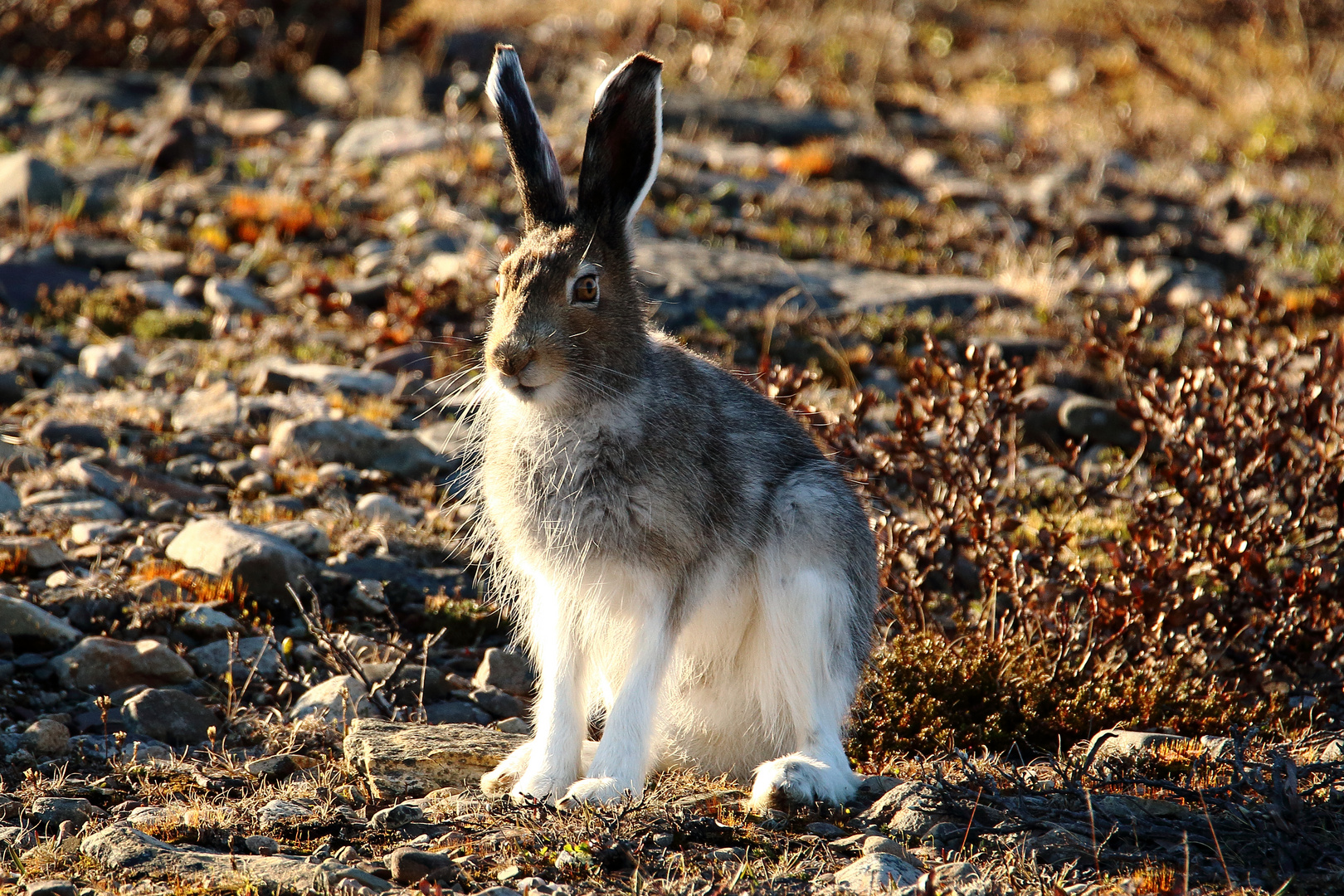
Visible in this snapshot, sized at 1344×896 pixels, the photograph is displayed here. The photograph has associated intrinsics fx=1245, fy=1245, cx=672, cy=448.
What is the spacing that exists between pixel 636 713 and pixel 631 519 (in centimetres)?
71

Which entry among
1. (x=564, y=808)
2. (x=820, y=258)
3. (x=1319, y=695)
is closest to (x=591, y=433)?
(x=564, y=808)

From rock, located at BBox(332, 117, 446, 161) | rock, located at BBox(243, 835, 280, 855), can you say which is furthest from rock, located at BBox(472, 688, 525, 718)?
rock, located at BBox(332, 117, 446, 161)

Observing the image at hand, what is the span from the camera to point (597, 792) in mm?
4387

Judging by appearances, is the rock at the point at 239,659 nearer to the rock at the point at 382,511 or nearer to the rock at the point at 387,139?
the rock at the point at 382,511

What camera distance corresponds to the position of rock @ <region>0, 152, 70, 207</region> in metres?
11.3

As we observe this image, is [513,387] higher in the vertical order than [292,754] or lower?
higher

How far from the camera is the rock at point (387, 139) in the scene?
1282 centimetres

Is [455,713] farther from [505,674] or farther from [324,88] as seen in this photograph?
[324,88]

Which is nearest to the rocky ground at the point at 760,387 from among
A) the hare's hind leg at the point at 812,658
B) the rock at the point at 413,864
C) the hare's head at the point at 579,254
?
the rock at the point at 413,864

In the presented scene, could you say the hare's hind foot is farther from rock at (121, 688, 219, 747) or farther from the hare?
rock at (121, 688, 219, 747)

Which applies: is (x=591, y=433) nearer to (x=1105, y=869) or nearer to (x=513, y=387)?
(x=513, y=387)

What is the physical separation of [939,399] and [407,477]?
335cm

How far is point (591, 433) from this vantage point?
4559 millimetres

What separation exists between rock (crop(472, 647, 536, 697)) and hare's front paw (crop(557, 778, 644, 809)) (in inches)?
64.8
